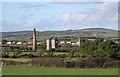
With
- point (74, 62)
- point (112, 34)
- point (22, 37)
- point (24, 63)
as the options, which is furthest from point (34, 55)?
point (112, 34)

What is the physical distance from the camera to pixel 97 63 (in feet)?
95.0

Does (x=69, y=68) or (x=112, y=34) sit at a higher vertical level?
(x=112, y=34)

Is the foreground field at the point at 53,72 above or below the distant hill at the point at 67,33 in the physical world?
below

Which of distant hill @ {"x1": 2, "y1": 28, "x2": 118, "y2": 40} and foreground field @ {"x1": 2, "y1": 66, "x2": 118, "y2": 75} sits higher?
distant hill @ {"x1": 2, "y1": 28, "x2": 118, "y2": 40}

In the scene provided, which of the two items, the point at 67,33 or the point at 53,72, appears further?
the point at 67,33

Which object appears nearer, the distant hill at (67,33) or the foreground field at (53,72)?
the foreground field at (53,72)

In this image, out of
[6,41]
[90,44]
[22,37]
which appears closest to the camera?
[90,44]

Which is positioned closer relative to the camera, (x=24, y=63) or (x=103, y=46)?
(x=24, y=63)

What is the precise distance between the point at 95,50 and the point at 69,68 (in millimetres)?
7299

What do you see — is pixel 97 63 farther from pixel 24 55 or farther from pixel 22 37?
pixel 22 37

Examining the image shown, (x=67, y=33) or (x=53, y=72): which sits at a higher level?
(x=67, y=33)

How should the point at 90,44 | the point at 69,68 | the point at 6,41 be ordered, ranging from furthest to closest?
the point at 6,41, the point at 90,44, the point at 69,68

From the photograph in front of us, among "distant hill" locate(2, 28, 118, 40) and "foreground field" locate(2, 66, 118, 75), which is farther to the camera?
"distant hill" locate(2, 28, 118, 40)

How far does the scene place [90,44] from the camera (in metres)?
36.3
